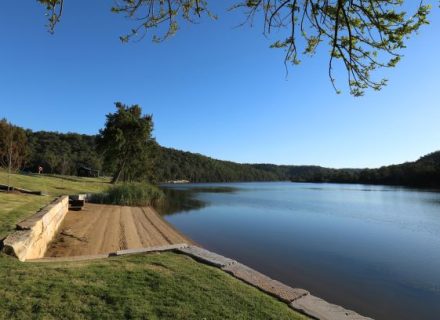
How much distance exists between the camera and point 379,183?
126 metres

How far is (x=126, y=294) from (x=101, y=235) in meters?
9.93

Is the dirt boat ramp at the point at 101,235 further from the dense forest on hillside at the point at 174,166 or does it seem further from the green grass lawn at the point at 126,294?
the dense forest on hillside at the point at 174,166

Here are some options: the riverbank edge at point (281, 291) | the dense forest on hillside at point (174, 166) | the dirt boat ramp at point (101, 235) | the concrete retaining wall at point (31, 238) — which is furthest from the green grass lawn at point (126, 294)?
the dense forest on hillside at point (174, 166)

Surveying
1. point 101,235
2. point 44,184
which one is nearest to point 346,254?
point 101,235

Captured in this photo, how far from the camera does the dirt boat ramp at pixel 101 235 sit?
1156 cm

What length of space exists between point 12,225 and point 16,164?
850 inches

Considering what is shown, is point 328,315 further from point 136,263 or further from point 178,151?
point 178,151

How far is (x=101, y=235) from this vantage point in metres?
14.4

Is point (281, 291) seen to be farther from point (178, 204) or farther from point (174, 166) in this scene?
point (174, 166)

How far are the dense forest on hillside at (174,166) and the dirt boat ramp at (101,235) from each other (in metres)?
19.0

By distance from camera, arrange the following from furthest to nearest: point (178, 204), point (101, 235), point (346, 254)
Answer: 1. point (178, 204)
2. point (346, 254)
3. point (101, 235)

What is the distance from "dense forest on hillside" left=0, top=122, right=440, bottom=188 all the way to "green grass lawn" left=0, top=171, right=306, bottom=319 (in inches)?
1205

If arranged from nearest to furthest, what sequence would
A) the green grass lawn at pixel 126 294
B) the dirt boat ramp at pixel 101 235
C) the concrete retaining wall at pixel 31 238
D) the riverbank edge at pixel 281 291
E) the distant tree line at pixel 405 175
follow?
the green grass lawn at pixel 126 294, the riverbank edge at pixel 281 291, the concrete retaining wall at pixel 31 238, the dirt boat ramp at pixel 101 235, the distant tree line at pixel 405 175

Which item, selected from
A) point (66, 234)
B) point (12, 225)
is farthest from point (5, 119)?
point (12, 225)
